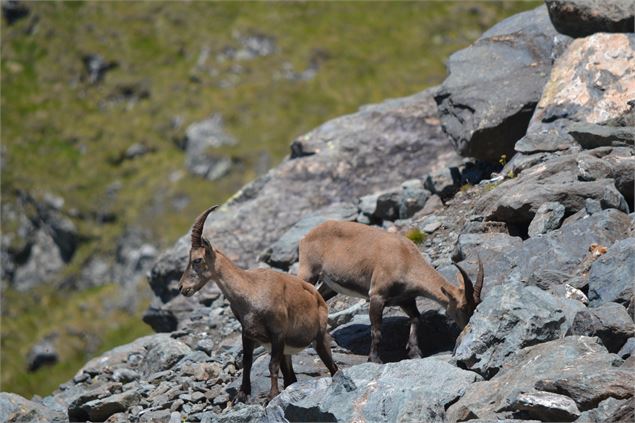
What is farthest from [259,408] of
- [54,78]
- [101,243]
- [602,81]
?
[54,78]

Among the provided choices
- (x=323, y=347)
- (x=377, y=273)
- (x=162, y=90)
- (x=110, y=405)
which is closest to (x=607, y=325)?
(x=323, y=347)

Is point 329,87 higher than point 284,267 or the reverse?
the reverse

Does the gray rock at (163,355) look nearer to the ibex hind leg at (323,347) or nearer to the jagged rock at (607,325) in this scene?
the ibex hind leg at (323,347)

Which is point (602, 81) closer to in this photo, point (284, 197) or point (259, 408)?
point (284, 197)

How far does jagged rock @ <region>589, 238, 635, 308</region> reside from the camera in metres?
14.5

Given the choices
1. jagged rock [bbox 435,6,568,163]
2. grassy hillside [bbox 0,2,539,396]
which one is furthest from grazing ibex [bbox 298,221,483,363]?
grassy hillside [bbox 0,2,539,396]

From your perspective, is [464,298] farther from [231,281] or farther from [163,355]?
[163,355]

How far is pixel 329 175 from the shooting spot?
2761cm

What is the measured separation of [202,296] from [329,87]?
54.3 meters

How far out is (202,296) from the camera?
24750 millimetres

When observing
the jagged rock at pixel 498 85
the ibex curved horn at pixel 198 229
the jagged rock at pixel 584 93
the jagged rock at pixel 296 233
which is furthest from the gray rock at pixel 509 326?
the jagged rock at pixel 296 233

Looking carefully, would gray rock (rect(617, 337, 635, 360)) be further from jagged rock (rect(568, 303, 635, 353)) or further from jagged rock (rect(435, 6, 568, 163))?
jagged rock (rect(435, 6, 568, 163))

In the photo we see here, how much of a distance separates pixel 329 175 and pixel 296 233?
3614 mm

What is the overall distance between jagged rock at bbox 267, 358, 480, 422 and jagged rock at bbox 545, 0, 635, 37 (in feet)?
39.7
